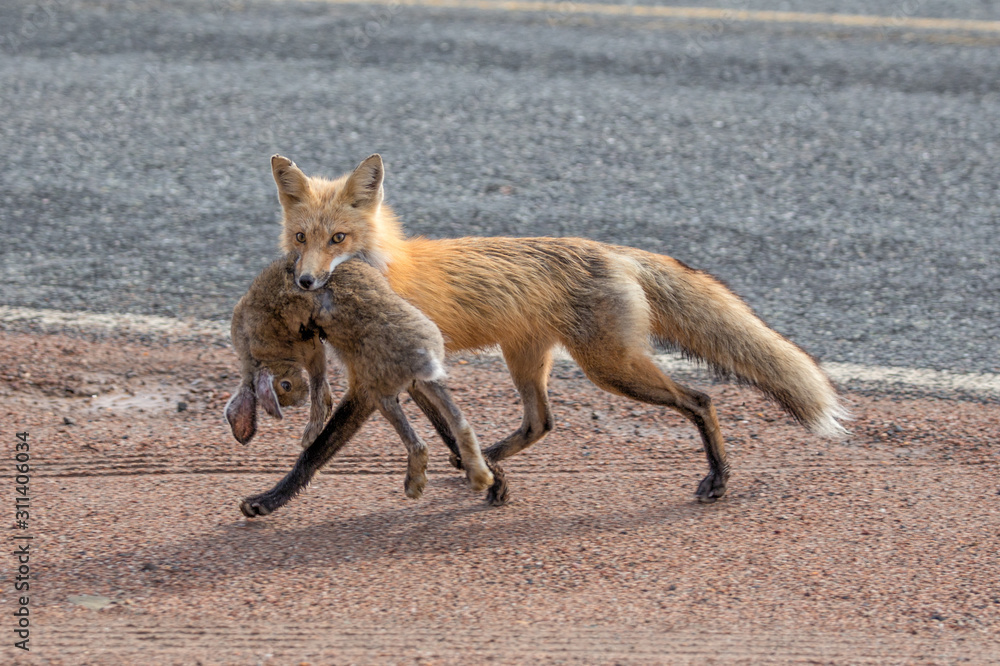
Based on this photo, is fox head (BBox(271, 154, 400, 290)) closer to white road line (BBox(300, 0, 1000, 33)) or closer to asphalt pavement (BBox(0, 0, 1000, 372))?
asphalt pavement (BBox(0, 0, 1000, 372))

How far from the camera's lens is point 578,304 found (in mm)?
5027

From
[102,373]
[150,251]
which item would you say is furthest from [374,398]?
[150,251]

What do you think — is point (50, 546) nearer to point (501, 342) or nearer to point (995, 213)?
point (501, 342)

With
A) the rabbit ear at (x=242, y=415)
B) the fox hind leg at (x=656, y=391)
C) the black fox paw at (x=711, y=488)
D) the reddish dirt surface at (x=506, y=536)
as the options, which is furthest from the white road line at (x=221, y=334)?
the rabbit ear at (x=242, y=415)

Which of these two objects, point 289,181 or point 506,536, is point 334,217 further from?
point 506,536

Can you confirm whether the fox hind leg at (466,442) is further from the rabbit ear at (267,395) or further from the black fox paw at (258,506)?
the black fox paw at (258,506)

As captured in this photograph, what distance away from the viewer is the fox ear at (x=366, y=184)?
5043 mm

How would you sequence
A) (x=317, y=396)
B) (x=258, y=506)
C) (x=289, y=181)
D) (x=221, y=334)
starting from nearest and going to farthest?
(x=258, y=506) → (x=317, y=396) → (x=289, y=181) → (x=221, y=334)

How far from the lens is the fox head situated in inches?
191

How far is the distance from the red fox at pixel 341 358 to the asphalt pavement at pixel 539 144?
7.44 ft

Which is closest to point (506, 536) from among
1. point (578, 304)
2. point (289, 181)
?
point (578, 304)

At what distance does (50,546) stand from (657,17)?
33.7 feet

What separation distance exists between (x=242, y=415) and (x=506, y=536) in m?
1.21

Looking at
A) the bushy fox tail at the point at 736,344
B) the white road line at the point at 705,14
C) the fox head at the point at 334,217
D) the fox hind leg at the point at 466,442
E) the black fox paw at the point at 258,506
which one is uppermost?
the white road line at the point at 705,14
